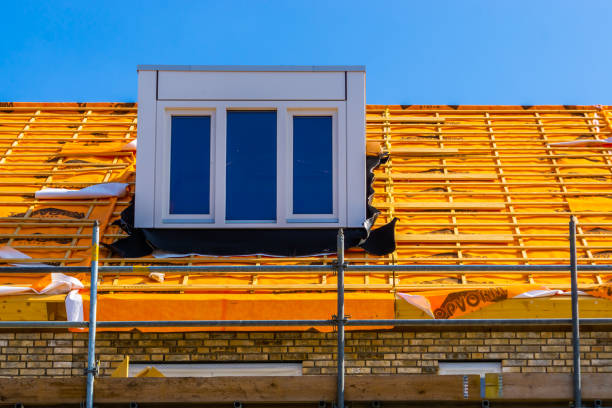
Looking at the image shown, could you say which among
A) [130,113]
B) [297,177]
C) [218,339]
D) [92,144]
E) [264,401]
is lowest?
[264,401]

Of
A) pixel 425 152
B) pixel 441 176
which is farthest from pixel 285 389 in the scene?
pixel 425 152

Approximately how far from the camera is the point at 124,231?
32.0 feet

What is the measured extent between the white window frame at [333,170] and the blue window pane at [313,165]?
4cm

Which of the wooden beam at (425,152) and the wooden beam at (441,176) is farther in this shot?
the wooden beam at (425,152)

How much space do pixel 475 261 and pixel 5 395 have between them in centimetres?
517

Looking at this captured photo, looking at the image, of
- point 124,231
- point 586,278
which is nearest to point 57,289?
point 124,231

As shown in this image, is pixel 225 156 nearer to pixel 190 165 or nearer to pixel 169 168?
pixel 190 165

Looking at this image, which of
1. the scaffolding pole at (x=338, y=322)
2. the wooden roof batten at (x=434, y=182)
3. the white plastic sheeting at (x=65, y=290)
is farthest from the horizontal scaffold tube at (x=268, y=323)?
the wooden roof batten at (x=434, y=182)

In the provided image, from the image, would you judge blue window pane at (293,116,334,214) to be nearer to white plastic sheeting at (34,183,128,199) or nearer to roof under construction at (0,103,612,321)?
roof under construction at (0,103,612,321)

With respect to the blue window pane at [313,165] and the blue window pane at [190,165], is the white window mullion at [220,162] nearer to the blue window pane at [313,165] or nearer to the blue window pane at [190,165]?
the blue window pane at [190,165]

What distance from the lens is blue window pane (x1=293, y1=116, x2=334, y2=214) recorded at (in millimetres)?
9750

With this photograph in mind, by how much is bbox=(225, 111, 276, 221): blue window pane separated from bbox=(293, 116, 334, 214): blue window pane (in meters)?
0.28

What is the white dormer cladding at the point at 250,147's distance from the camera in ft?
31.7

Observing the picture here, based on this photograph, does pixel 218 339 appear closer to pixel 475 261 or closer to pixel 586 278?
pixel 475 261
